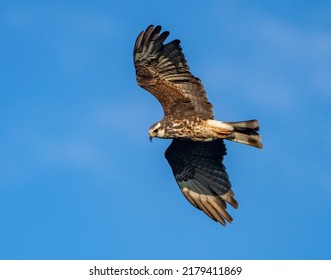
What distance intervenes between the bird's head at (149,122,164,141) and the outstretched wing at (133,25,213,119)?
298mm

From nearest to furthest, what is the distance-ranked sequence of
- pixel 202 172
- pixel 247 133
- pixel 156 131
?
pixel 247 133
pixel 156 131
pixel 202 172

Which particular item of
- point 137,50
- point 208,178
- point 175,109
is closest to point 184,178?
point 208,178

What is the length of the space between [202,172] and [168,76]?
2.20 m

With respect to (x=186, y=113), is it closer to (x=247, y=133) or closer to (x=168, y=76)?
(x=168, y=76)

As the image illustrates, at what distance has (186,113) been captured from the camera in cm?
1700

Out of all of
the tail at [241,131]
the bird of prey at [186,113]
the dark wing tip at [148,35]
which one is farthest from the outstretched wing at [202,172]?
the dark wing tip at [148,35]

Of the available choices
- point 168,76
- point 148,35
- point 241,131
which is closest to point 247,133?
point 241,131

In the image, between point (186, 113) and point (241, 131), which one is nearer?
point (241, 131)

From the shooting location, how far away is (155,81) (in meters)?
17.3

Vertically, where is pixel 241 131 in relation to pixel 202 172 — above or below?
below

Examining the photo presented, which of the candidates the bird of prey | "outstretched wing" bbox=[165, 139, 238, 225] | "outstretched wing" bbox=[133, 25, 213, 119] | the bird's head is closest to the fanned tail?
the bird of prey
